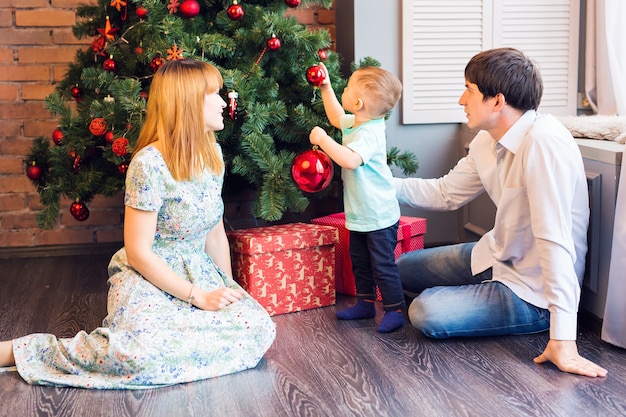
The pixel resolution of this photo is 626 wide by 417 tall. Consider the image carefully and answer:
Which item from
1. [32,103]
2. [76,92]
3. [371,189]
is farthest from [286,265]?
[32,103]

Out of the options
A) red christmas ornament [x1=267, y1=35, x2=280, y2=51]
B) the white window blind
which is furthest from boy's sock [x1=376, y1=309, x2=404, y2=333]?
the white window blind

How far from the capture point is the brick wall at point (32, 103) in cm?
361

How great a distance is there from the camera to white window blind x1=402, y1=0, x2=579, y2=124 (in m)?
3.41


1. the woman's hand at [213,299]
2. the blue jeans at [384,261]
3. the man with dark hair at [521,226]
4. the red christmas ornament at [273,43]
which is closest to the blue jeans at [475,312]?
the man with dark hair at [521,226]

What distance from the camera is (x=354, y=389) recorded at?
205 centimetres

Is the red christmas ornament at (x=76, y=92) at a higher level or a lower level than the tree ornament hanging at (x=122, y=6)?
lower

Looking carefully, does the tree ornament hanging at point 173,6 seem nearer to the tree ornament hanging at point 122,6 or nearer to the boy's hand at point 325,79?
the tree ornament hanging at point 122,6

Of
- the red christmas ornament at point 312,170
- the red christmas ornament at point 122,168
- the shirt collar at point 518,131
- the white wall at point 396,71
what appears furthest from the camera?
the white wall at point 396,71

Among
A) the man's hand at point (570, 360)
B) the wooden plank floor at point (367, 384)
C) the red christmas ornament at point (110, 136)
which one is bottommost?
the wooden plank floor at point (367, 384)

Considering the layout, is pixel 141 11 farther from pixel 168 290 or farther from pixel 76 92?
pixel 168 290

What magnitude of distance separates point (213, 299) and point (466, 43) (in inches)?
71.0

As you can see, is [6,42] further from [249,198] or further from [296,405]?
[296,405]

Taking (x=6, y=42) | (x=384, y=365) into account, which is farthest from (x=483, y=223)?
(x=6, y=42)

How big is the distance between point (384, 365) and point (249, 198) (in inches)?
70.4
